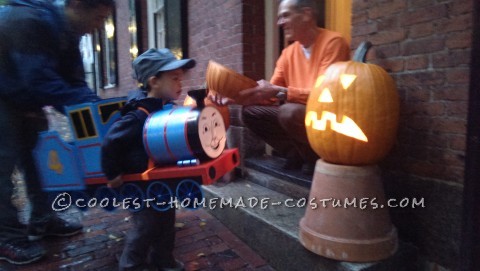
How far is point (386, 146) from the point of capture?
1873 mm

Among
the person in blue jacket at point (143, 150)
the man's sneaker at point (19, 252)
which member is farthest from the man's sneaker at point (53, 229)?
the person in blue jacket at point (143, 150)

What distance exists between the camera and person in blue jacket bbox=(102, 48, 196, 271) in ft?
6.17

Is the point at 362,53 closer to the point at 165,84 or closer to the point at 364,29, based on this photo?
the point at 364,29

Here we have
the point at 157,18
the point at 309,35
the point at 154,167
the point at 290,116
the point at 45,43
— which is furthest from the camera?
the point at 157,18

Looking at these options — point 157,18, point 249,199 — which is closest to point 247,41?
→ point 249,199

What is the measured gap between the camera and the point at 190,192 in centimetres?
186

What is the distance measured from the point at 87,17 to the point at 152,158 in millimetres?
1105

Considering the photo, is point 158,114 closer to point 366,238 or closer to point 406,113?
point 366,238

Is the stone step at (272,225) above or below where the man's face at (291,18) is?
below

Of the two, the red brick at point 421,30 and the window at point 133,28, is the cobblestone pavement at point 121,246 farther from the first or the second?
the window at point 133,28

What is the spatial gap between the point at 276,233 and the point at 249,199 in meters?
0.59

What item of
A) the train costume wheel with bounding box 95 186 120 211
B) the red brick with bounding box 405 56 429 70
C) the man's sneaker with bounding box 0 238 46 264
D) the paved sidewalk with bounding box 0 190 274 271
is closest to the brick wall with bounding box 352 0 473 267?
the red brick with bounding box 405 56 429 70

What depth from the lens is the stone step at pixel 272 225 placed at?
1.89 meters

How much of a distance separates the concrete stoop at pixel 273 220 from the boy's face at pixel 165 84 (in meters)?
1.01
